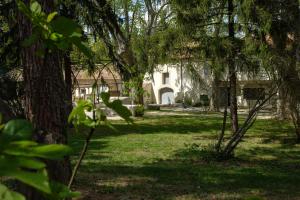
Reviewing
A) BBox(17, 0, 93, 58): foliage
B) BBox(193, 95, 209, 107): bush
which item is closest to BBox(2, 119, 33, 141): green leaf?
BBox(17, 0, 93, 58): foliage

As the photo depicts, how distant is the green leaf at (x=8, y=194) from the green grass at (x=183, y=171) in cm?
469

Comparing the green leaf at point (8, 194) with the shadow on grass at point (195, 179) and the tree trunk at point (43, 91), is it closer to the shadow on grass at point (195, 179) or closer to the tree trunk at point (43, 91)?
the tree trunk at point (43, 91)

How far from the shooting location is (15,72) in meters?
13.0

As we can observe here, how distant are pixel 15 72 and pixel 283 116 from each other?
814 centimetres

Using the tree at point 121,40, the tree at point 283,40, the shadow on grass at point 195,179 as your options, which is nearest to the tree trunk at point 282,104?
the tree at point 283,40

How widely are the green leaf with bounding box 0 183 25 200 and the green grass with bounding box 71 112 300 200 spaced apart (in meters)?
4.69

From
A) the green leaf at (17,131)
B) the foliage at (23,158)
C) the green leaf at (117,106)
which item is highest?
the green leaf at (117,106)

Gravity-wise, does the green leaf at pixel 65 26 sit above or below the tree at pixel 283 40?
below

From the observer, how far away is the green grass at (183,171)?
802cm

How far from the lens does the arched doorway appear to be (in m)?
54.8

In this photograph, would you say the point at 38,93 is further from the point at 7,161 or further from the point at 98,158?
the point at 98,158

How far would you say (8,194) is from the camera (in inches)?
25.6

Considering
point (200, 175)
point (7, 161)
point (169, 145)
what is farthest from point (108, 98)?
point (169, 145)

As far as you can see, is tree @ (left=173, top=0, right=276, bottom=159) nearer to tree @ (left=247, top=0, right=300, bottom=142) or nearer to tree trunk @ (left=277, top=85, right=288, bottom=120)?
tree @ (left=247, top=0, right=300, bottom=142)
